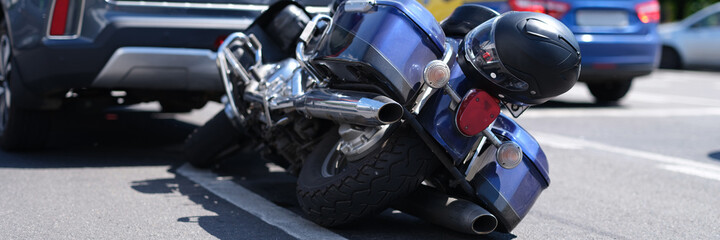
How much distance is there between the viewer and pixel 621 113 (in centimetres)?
923

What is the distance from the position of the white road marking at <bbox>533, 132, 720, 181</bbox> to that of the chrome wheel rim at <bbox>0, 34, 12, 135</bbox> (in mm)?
3613

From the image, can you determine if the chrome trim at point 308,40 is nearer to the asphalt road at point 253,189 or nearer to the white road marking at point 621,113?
the asphalt road at point 253,189

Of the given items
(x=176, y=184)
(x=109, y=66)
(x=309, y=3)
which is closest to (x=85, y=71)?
(x=109, y=66)

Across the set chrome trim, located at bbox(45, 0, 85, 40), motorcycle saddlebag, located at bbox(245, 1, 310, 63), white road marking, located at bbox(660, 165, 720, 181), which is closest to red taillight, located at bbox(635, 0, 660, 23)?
white road marking, located at bbox(660, 165, 720, 181)

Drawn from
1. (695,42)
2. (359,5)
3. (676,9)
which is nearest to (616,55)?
(359,5)

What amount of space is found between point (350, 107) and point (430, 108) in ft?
1.03

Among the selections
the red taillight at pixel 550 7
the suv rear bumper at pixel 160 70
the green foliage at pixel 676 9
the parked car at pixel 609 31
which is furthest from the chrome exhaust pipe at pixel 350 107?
the green foliage at pixel 676 9

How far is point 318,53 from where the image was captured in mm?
4184

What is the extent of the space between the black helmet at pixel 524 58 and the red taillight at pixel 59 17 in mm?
2924

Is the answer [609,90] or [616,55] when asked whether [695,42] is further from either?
[616,55]

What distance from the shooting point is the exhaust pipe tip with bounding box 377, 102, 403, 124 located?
11.9 ft

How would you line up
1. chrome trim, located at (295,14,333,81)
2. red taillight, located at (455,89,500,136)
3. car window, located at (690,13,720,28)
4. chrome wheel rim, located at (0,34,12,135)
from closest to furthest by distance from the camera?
red taillight, located at (455,89,500,136), chrome trim, located at (295,14,333,81), chrome wheel rim, located at (0,34,12,135), car window, located at (690,13,720,28)

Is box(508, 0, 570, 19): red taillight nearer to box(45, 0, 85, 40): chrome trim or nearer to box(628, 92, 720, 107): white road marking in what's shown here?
box(628, 92, 720, 107): white road marking

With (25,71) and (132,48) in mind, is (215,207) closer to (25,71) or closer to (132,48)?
(132,48)
